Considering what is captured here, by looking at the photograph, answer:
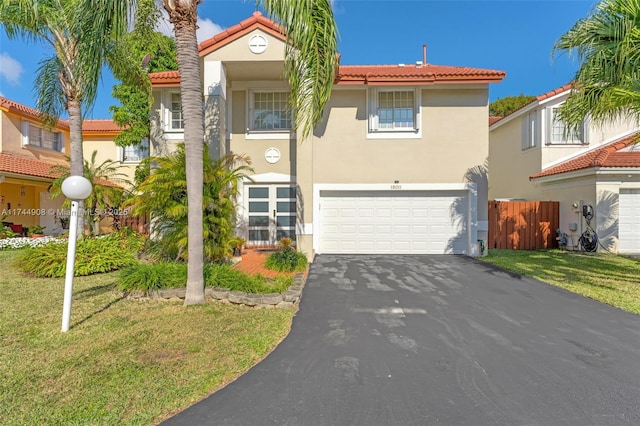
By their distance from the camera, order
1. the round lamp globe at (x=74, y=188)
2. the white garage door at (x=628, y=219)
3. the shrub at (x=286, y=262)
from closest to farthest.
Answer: the round lamp globe at (x=74, y=188) → the shrub at (x=286, y=262) → the white garage door at (x=628, y=219)

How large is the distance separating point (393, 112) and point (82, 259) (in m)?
11.1

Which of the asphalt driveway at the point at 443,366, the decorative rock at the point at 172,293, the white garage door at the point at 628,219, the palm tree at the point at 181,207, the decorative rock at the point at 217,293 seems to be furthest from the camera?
the white garage door at the point at 628,219

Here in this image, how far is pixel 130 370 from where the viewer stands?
12.3ft

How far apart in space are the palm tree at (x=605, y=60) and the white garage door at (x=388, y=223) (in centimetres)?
520

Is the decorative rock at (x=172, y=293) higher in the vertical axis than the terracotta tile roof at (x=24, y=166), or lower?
lower

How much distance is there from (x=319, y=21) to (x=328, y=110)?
6.57 metres

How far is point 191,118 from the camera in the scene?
5910 mm

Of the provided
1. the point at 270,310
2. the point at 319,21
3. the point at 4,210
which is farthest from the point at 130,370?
the point at 4,210

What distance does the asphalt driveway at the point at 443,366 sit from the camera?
10.2 feet

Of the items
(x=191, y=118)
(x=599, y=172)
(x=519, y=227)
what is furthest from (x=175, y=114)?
(x=599, y=172)

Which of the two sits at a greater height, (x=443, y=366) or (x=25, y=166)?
(x=25, y=166)

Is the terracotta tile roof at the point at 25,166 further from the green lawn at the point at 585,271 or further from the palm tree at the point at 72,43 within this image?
the green lawn at the point at 585,271

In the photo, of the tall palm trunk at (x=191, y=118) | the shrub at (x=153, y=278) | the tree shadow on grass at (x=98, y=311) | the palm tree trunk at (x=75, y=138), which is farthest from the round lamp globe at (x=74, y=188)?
the palm tree trunk at (x=75, y=138)

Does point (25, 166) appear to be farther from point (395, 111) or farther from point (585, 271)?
point (585, 271)
